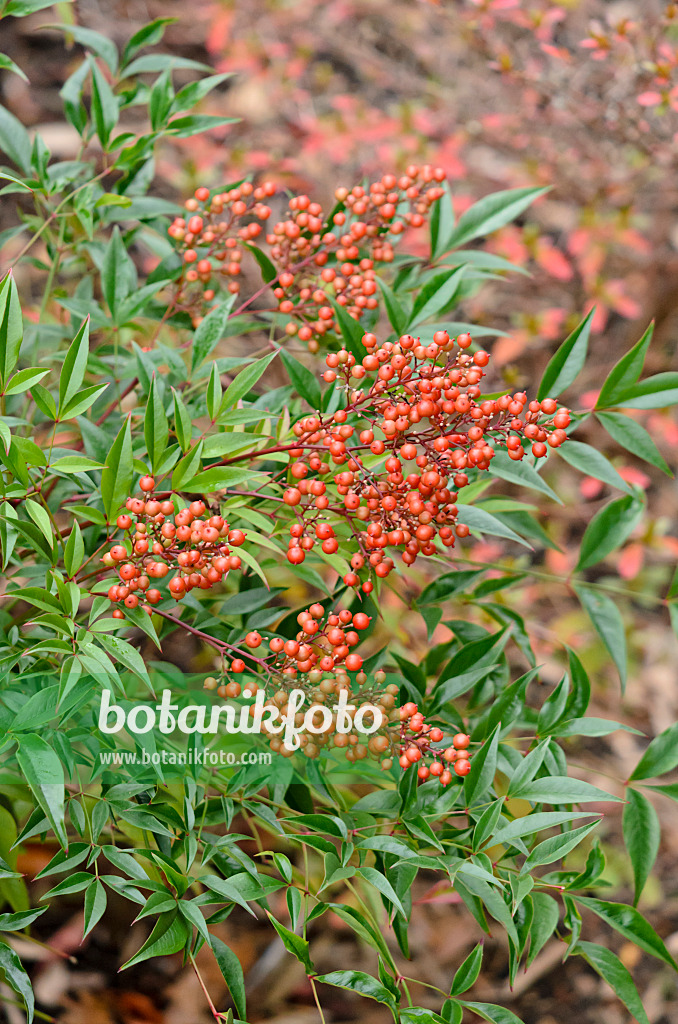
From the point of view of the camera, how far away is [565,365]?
80 centimetres

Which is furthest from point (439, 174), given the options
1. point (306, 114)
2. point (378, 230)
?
point (306, 114)

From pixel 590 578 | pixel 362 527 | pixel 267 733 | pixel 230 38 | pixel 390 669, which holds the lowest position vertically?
pixel 590 578

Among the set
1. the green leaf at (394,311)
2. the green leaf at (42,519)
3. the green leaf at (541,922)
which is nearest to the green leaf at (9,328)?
the green leaf at (42,519)

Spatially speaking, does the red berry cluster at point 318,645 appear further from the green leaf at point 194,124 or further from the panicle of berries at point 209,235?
the green leaf at point 194,124

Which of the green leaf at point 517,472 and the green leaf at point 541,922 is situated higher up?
the green leaf at point 517,472

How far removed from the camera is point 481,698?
905mm

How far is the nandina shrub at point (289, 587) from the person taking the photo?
631 mm

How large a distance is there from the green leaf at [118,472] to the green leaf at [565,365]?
1.37 ft

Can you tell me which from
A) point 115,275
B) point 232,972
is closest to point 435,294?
point 115,275

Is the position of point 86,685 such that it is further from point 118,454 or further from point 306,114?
point 306,114

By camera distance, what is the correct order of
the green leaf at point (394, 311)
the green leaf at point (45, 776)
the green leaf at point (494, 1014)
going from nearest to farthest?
1. the green leaf at point (45, 776)
2. the green leaf at point (494, 1014)
3. the green leaf at point (394, 311)

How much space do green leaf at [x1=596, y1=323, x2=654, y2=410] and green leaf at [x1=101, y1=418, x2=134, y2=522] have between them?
47cm

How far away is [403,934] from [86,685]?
0.39 m

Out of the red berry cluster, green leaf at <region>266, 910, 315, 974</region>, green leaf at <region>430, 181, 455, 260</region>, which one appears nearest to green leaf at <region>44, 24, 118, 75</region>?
green leaf at <region>430, 181, 455, 260</region>
